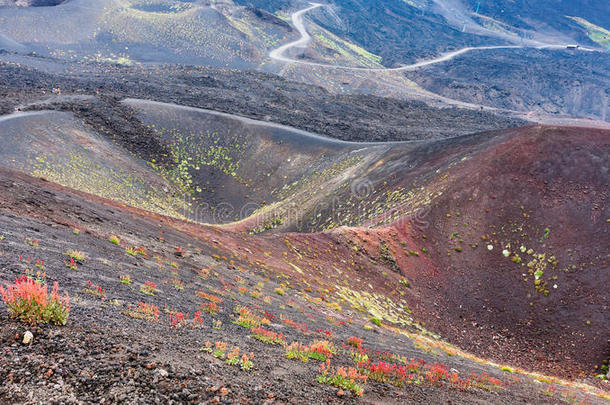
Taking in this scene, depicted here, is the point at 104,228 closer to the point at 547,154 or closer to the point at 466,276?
the point at 466,276

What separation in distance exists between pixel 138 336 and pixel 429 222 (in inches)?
1002

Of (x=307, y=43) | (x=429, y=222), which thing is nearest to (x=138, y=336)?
(x=429, y=222)

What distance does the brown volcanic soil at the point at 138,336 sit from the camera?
5422mm

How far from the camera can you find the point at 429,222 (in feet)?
93.4

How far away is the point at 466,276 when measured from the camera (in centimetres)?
2528

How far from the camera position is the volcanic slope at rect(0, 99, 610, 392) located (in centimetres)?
2120

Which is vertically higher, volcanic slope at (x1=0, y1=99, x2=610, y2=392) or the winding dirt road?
the winding dirt road

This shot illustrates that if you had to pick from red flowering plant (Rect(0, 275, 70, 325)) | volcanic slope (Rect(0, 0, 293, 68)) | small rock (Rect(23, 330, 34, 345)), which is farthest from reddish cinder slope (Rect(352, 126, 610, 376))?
volcanic slope (Rect(0, 0, 293, 68))

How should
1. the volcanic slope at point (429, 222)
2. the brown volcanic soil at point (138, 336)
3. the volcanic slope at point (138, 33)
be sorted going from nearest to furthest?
the brown volcanic soil at point (138, 336)
the volcanic slope at point (429, 222)
the volcanic slope at point (138, 33)

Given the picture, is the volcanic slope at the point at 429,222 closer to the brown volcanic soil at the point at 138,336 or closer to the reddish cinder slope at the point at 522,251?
the reddish cinder slope at the point at 522,251

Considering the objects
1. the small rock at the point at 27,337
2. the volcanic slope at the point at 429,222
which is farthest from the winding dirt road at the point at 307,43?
the small rock at the point at 27,337

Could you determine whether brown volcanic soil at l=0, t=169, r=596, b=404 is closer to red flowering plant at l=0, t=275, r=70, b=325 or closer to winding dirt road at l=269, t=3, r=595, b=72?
red flowering plant at l=0, t=275, r=70, b=325

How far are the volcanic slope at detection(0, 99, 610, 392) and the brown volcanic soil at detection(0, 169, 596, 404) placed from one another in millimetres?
1565

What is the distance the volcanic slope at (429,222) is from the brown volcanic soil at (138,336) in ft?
5.13
